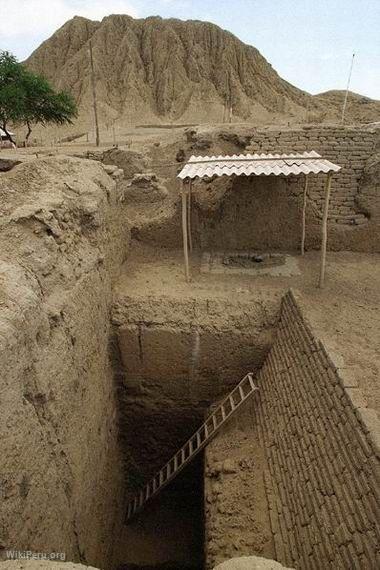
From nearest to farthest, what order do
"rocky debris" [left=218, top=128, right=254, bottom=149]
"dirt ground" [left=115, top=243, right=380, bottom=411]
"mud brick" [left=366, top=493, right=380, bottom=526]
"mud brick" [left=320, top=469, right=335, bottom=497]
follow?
"mud brick" [left=366, top=493, right=380, bottom=526]
"mud brick" [left=320, top=469, right=335, bottom=497]
"dirt ground" [left=115, top=243, right=380, bottom=411]
"rocky debris" [left=218, top=128, right=254, bottom=149]

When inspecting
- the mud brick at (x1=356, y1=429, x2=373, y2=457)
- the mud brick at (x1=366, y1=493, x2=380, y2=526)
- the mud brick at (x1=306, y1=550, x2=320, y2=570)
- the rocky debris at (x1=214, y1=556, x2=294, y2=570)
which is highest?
the mud brick at (x1=356, y1=429, x2=373, y2=457)

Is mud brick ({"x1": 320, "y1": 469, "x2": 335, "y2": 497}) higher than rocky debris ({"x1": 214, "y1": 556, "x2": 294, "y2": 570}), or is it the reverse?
rocky debris ({"x1": 214, "y1": 556, "x2": 294, "y2": 570})

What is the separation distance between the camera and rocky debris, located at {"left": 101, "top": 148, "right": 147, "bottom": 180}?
817 cm

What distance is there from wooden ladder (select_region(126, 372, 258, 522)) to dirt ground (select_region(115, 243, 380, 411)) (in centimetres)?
127

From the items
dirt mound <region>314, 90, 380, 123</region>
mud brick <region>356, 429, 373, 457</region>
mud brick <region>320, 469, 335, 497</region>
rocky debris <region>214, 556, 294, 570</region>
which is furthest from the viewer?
dirt mound <region>314, 90, 380, 123</region>

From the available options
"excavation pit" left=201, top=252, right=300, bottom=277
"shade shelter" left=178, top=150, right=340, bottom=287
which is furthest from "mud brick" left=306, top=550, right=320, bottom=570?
"excavation pit" left=201, top=252, right=300, bottom=277

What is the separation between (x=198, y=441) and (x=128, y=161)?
211 inches

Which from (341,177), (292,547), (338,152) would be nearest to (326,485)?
(292,547)

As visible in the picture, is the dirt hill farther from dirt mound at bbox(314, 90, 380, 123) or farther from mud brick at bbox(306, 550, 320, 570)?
mud brick at bbox(306, 550, 320, 570)

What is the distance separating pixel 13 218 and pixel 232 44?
32.3 meters

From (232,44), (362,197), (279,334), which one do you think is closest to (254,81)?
(232,44)

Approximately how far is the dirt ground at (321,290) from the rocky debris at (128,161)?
1.58 metres

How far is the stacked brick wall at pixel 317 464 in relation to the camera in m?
3.01

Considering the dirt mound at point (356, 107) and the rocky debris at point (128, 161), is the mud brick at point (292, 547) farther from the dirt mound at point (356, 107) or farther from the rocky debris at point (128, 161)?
the dirt mound at point (356, 107)
